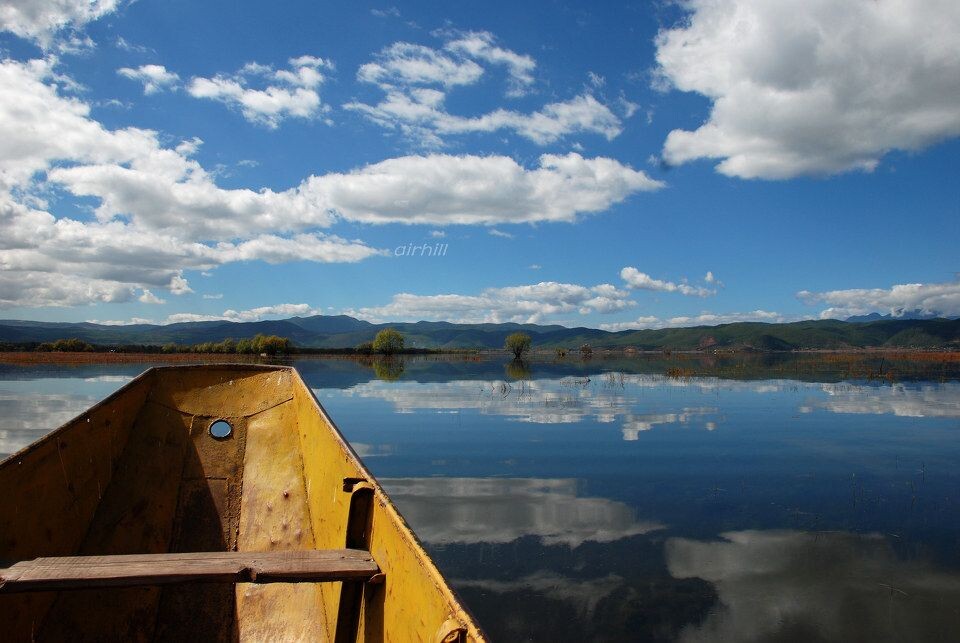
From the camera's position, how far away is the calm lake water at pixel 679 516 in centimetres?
619

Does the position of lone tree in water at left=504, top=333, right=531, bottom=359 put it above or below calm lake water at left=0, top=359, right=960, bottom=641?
above

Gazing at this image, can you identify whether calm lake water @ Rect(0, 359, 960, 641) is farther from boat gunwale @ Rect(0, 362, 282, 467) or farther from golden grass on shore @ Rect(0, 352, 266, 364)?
golden grass on shore @ Rect(0, 352, 266, 364)

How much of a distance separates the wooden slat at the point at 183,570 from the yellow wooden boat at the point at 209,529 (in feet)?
0.03

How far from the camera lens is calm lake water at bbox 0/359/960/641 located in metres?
6.19

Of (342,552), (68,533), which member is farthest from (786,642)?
(68,533)

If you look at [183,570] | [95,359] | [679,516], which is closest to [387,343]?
[95,359]

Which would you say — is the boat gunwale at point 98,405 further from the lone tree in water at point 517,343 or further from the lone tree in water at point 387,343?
the lone tree in water at point 387,343

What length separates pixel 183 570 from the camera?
3299 mm

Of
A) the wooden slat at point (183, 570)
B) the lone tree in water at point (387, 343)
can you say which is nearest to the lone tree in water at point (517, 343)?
the lone tree in water at point (387, 343)

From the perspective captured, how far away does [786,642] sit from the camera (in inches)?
225

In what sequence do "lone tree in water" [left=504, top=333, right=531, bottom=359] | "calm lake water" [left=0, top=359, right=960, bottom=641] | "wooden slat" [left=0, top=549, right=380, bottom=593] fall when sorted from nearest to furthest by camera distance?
1. "wooden slat" [left=0, top=549, right=380, bottom=593]
2. "calm lake water" [left=0, top=359, right=960, bottom=641]
3. "lone tree in water" [left=504, top=333, right=531, bottom=359]

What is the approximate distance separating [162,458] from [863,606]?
7821 millimetres

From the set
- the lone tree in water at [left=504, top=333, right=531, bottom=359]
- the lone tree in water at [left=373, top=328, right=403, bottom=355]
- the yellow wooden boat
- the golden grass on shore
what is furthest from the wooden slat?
the lone tree in water at [left=373, top=328, right=403, bottom=355]

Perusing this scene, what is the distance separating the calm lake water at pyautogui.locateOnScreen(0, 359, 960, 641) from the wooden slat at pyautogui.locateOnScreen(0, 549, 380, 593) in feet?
9.48
